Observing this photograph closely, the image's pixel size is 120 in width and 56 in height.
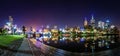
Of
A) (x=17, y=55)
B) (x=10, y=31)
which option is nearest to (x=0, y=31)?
(x=10, y=31)

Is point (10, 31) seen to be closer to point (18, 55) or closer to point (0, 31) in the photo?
point (0, 31)

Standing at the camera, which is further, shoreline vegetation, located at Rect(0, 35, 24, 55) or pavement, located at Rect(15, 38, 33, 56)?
shoreline vegetation, located at Rect(0, 35, 24, 55)

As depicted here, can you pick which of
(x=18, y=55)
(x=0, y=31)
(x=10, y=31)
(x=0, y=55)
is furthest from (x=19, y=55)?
(x=10, y=31)

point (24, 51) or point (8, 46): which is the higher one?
point (8, 46)

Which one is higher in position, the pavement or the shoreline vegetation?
the shoreline vegetation

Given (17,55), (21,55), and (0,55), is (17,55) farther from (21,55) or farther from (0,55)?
(0,55)

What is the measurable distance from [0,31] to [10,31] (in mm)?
58415

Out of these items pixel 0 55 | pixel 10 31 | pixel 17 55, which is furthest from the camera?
pixel 10 31

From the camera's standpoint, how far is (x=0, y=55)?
31.3 m

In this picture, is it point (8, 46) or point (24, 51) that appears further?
point (8, 46)

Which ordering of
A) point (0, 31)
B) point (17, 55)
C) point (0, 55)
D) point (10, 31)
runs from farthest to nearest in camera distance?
point (10, 31) < point (0, 31) < point (17, 55) < point (0, 55)

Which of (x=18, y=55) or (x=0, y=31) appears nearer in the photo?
(x=18, y=55)

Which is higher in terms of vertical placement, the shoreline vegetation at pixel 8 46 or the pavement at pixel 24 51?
the shoreline vegetation at pixel 8 46

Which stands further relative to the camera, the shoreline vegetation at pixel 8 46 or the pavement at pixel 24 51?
the shoreline vegetation at pixel 8 46
